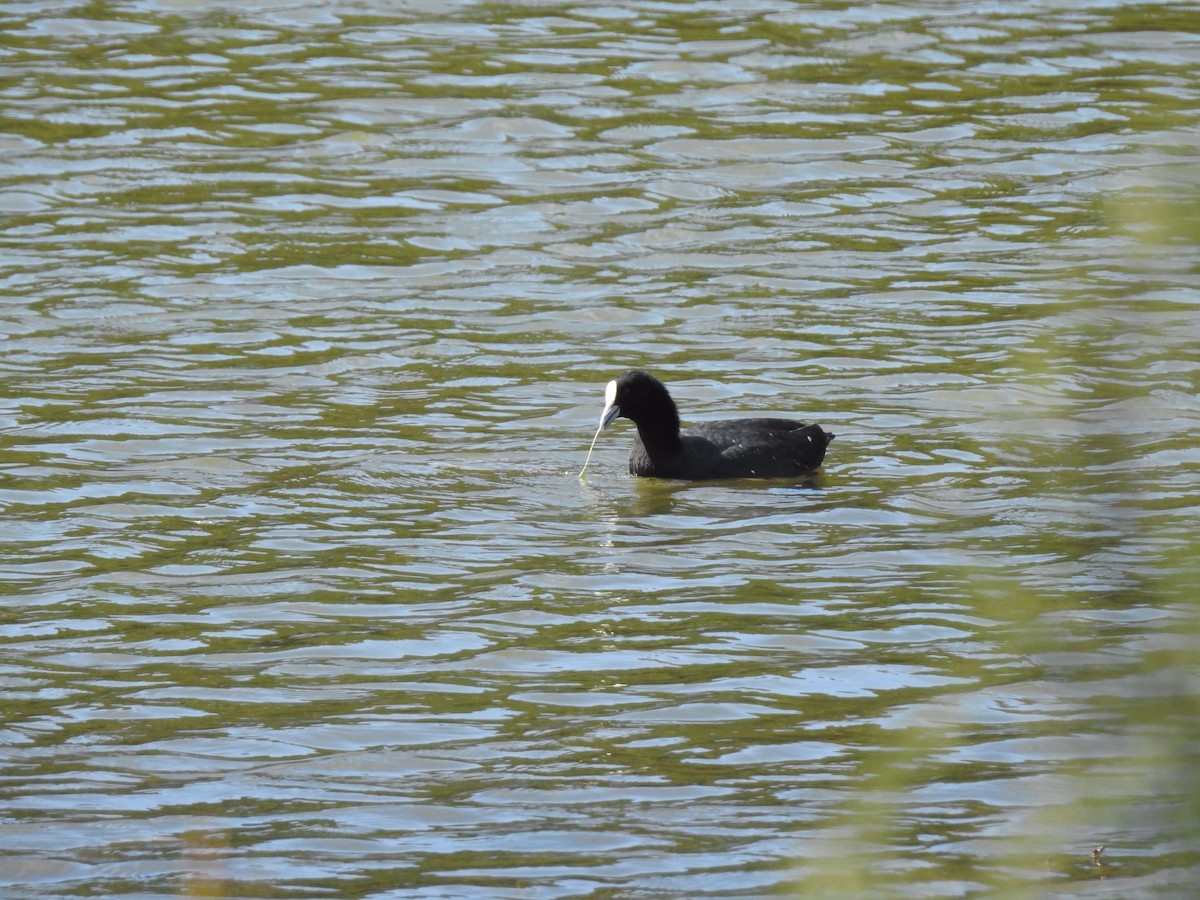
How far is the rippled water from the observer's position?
5.95 metres

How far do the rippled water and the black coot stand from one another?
0.24 m

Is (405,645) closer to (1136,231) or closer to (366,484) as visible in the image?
(366,484)

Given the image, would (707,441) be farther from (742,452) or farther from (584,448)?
(584,448)

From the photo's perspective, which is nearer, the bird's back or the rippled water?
the rippled water

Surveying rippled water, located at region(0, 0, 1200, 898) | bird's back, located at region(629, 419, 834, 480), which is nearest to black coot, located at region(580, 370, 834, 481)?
bird's back, located at region(629, 419, 834, 480)

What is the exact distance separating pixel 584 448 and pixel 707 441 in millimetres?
877

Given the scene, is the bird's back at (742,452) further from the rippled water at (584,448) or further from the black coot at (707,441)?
the rippled water at (584,448)

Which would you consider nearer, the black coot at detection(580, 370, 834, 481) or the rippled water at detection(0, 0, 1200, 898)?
the rippled water at detection(0, 0, 1200, 898)

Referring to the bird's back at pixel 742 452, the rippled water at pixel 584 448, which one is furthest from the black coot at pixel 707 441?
the rippled water at pixel 584 448

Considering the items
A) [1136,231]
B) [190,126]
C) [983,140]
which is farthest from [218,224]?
[1136,231]

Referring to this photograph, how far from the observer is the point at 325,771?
6.96 m

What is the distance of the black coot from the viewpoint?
1098 centimetres

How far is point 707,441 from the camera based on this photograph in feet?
37.0

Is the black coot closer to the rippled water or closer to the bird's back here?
the bird's back
